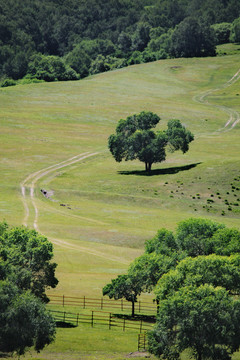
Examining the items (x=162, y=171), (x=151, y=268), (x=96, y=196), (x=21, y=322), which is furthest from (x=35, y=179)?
(x=21, y=322)

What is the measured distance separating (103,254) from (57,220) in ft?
69.5

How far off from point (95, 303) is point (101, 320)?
18.2ft

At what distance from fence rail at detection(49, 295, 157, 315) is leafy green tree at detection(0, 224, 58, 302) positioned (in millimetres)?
5526

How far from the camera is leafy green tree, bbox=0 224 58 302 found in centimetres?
5731

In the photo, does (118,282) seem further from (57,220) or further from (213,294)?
(57,220)

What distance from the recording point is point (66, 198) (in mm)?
128625

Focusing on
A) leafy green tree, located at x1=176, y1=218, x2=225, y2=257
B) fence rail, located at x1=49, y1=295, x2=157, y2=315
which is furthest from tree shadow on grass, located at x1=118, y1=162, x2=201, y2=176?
leafy green tree, located at x1=176, y1=218, x2=225, y2=257

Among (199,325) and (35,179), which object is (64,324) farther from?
(35,179)

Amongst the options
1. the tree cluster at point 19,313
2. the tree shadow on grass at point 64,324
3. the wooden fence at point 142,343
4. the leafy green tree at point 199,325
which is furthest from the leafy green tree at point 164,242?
the leafy green tree at point 199,325

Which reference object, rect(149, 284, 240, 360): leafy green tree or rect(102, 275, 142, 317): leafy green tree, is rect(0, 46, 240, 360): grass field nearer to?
rect(102, 275, 142, 317): leafy green tree

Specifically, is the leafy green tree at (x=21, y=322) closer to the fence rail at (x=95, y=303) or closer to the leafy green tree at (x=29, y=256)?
the leafy green tree at (x=29, y=256)

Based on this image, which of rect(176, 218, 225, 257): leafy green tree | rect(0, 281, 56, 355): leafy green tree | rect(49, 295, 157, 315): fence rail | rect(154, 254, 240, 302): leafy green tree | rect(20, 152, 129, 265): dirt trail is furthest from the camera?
rect(20, 152, 129, 265): dirt trail

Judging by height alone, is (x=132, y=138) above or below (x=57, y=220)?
above

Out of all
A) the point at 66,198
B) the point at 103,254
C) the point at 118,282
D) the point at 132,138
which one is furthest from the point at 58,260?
the point at 132,138
